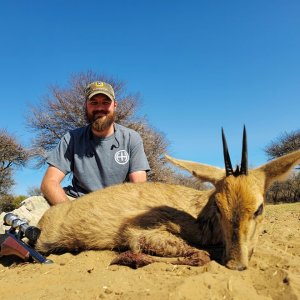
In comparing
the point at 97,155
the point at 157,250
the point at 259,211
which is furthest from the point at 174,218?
the point at 97,155

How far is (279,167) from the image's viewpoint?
15.4ft

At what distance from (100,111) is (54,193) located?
1.79 m

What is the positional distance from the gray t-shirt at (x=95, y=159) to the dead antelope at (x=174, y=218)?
1.34 meters

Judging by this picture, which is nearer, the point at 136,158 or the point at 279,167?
the point at 279,167

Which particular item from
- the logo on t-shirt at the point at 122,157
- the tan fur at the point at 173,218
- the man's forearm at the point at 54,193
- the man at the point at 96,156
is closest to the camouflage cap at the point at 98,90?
the man at the point at 96,156

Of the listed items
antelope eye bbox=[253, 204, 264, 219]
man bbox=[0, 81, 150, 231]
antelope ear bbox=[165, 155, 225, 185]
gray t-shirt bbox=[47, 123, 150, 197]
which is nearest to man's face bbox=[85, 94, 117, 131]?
man bbox=[0, 81, 150, 231]

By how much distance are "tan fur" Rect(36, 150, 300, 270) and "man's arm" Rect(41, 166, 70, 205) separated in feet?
2.19

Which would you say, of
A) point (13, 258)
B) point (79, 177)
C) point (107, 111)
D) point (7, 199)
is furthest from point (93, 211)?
point (7, 199)

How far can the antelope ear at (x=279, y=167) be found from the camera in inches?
183

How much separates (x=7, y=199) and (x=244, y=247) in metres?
33.5

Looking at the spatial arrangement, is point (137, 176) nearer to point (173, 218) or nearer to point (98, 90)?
point (98, 90)

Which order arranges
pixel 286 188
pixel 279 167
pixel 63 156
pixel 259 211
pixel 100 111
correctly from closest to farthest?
pixel 259 211 → pixel 279 167 → pixel 63 156 → pixel 100 111 → pixel 286 188

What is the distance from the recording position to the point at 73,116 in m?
27.5

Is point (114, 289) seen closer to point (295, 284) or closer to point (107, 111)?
point (295, 284)
